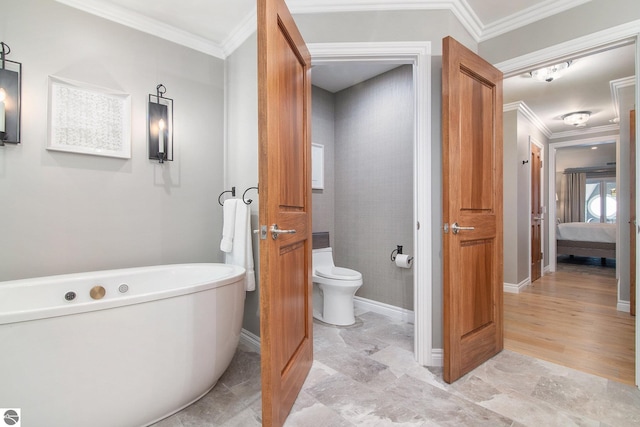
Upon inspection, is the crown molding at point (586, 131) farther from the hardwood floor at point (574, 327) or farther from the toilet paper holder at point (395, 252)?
the toilet paper holder at point (395, 252)

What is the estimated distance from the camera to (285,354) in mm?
1514

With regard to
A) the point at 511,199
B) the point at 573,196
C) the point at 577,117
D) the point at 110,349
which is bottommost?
the point at 110,349

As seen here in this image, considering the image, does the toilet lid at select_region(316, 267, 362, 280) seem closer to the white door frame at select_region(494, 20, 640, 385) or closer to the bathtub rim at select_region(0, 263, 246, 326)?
the bathtub rim at select_region(0, 263, 246, 326)

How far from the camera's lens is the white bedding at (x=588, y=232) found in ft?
18.5

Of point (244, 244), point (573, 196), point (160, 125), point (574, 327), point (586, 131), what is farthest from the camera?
point (573, 196)

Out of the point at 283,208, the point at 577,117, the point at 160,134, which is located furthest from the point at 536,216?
the point at 160,134

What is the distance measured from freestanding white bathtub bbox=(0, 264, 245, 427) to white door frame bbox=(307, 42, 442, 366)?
4.04ft

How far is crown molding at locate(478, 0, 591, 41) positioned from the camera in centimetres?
197

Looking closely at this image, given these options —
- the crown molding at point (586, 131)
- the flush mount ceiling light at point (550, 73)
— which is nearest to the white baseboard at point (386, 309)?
the flush mount ceiling light at point (550, 73)

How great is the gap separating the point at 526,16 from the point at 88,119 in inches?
127

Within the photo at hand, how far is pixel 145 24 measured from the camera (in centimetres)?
229

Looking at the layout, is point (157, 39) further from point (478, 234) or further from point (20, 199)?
point (478, 234)

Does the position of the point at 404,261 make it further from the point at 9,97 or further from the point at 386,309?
the point at 9,97

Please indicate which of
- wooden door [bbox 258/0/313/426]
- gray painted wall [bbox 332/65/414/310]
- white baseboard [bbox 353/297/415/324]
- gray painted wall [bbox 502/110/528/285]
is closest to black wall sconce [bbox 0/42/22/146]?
wooden door [bbox 258/0/313/426]
